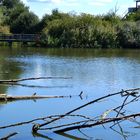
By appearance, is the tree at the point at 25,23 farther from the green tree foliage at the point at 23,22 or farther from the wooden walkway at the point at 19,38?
the wooden walkway at the point at 19,38

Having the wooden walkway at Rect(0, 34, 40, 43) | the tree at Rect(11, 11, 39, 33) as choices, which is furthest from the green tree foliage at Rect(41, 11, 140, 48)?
the tree at Rect(11, 11, 39, 33)

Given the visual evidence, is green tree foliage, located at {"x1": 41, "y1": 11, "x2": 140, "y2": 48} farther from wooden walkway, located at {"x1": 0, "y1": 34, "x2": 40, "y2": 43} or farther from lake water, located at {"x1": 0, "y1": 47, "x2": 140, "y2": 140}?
lake water, located at {"x1": 0, "y1": 47, "x2": 140, "y2": 140}

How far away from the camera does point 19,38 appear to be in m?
56.2

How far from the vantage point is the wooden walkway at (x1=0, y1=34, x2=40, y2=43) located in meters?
55.1

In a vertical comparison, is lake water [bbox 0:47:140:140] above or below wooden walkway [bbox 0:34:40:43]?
below

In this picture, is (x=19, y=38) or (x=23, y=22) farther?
(x=23, y=22)

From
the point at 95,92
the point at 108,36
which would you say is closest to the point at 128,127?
the point at 95,92

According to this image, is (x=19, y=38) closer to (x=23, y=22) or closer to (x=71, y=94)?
(x=23, y=22)

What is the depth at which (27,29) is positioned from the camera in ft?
211

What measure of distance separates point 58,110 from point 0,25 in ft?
161

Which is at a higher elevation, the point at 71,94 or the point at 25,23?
the point at 25,23

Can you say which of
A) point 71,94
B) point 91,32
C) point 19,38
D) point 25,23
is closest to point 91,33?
point 91,32

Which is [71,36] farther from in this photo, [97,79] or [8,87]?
[8,87]

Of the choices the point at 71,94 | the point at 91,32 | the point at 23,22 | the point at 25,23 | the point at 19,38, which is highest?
the point at 23,22
